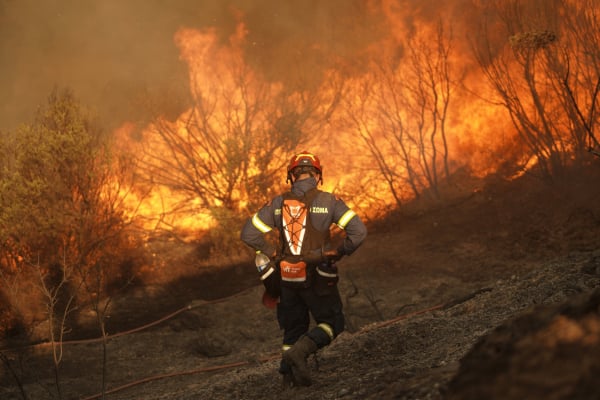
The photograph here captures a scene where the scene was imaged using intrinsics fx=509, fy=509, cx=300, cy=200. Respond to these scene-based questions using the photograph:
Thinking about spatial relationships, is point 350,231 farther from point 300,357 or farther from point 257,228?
point 300,357

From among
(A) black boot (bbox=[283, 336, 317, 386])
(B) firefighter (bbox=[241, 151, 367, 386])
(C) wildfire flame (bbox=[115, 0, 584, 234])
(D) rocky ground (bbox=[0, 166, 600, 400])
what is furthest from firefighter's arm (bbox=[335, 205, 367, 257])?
(C) wildfire flame (bbox=[115, 0, 584, 234])

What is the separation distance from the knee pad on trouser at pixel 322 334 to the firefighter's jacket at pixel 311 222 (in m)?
0.62

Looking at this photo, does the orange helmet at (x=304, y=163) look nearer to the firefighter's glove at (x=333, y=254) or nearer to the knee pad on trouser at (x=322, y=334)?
the firefighter's glove at (x=333, y=254)

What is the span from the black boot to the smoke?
550 inches

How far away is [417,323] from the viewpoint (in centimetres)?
574

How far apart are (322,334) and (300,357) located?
0.85 ft

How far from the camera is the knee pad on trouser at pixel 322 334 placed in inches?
159

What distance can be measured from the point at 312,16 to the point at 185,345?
15.2m

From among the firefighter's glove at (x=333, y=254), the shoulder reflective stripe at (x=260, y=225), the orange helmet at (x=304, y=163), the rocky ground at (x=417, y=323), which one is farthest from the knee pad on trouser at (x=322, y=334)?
the orange helmet at (x=304, y=163)

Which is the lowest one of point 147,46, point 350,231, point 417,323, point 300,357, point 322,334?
point 417,323

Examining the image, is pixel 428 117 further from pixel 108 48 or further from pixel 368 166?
pixel 108 48

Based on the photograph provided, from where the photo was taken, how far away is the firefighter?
421 centimetres

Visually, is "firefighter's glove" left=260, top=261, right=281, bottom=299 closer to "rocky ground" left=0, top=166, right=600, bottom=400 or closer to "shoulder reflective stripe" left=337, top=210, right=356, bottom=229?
"shoulder reflective stripe" left=337, top=210, right=356, bottom=229

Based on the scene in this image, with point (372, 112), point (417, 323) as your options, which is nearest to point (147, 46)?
point (372, 112)
